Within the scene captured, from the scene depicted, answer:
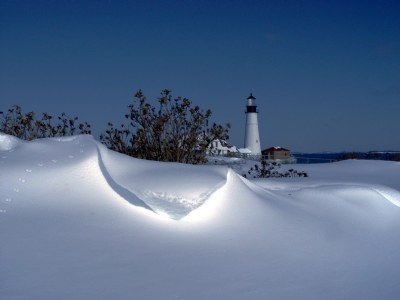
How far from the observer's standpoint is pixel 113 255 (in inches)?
74.9

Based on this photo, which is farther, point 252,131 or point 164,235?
point 252,131

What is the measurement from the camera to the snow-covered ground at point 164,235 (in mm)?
1741

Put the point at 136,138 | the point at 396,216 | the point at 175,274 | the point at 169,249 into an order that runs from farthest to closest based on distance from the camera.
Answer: the point at 136,138 < the point at 396,216 < the point at 169,249 < the point at 175,274

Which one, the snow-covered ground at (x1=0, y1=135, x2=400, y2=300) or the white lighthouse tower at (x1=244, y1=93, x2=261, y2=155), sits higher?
the white lighthouse tower at (x1=244, y1=93, x2=261, y2=155)

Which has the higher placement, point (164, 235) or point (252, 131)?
point (252, 131)

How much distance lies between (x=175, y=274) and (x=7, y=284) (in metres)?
0.66

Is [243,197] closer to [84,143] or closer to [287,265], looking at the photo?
[287,265]

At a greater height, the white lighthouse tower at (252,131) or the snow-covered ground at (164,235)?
the white lighthouse tower at (252,131)

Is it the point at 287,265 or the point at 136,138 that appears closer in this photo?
the point at 287,265

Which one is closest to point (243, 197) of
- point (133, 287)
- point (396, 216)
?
point (133, 287)

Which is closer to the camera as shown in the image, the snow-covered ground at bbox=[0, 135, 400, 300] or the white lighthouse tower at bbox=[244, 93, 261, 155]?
the snow-covered ground at bbox=[0, 135, 400, 300]

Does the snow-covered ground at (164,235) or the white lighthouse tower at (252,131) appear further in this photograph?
the white lighthouse tower at (252,131)

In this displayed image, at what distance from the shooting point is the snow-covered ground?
1741 millimetres

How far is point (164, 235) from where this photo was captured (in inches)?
84.2
